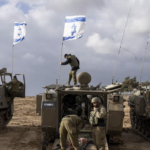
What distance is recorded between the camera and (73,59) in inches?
460

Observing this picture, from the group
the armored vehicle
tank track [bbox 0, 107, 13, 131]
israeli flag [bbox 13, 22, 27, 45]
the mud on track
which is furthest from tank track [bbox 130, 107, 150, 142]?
israeli flag [bbox 13, 22, 27, 45]

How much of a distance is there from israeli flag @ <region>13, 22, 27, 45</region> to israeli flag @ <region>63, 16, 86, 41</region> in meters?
4.53

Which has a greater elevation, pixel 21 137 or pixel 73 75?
pixel 73 75

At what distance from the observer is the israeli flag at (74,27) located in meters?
13.4

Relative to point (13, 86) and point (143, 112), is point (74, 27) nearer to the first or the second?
point (13, 86)

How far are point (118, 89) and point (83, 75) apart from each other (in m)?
1.42

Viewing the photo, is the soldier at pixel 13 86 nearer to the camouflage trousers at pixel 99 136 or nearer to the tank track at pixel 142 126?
the tank track at pixel 142 126

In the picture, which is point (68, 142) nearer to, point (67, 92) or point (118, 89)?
point (67, 92)

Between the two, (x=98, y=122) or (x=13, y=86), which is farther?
(x=13, y=86)

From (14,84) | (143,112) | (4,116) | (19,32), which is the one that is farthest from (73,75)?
(19,32)

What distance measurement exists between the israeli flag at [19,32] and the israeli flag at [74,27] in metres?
4.53

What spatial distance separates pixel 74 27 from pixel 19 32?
5204 millimetres

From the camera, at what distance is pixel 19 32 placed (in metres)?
17.4

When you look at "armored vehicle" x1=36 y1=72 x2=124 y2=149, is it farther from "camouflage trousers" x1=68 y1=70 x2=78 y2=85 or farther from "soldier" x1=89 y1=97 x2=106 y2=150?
"camouflage trousers" x1=68 y1=70 x2=78 y2=85
